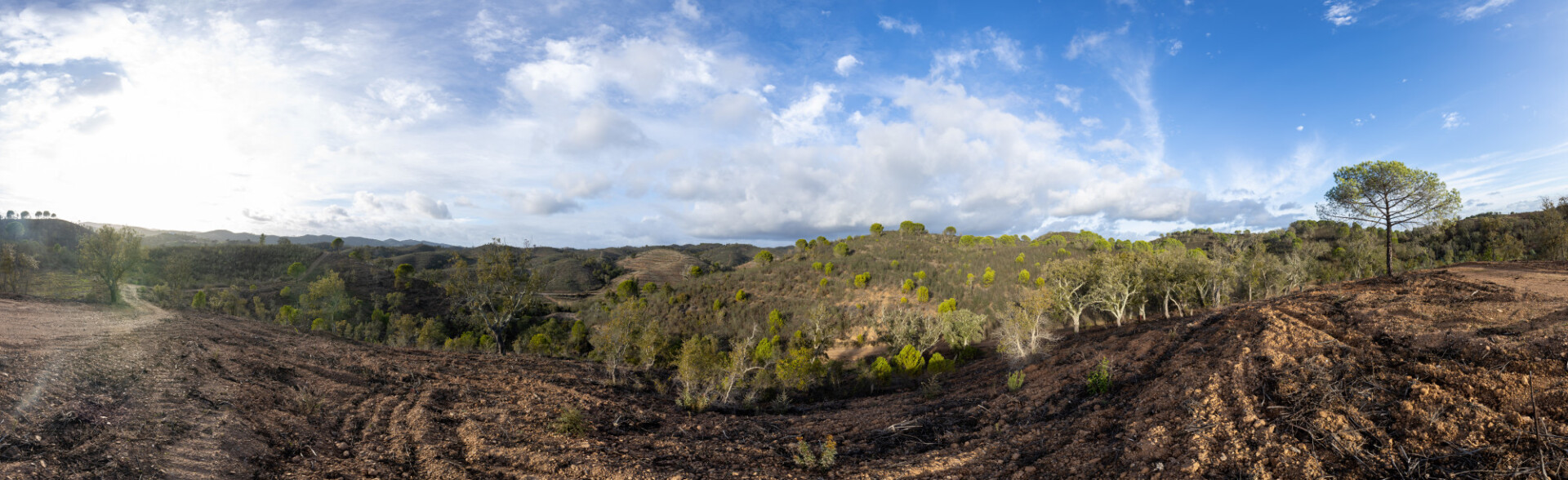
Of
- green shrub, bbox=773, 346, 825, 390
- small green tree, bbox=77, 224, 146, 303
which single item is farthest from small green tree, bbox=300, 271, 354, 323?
green shrub, bbox=773, 346, 825, 390

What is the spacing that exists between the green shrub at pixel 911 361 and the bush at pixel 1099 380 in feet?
43.8

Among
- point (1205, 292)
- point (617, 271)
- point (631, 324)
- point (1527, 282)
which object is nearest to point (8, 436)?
point (631, 324)

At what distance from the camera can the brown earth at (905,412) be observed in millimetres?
5207

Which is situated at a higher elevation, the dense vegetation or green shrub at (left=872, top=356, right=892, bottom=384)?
the dense vegetation

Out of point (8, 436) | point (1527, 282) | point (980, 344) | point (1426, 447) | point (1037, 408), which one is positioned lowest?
point (980, 344)

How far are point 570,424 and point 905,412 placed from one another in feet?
24.3

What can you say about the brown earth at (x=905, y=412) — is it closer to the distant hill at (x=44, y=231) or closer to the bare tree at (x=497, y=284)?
the bare tree at (x=497, y=284)

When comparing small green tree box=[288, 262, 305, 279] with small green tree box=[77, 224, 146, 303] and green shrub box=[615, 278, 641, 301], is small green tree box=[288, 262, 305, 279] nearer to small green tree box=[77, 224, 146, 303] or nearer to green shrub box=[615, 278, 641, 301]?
green shrub box=[615, 278, 641, 301]

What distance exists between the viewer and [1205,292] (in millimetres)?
27422

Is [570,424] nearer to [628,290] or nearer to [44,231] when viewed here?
[628,290]

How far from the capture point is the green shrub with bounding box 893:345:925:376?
23656 mm

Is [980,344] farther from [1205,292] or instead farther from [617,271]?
[617,271]

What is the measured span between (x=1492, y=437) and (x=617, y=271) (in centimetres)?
7850

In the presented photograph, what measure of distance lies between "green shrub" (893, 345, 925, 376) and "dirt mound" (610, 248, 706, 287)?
143 ft
